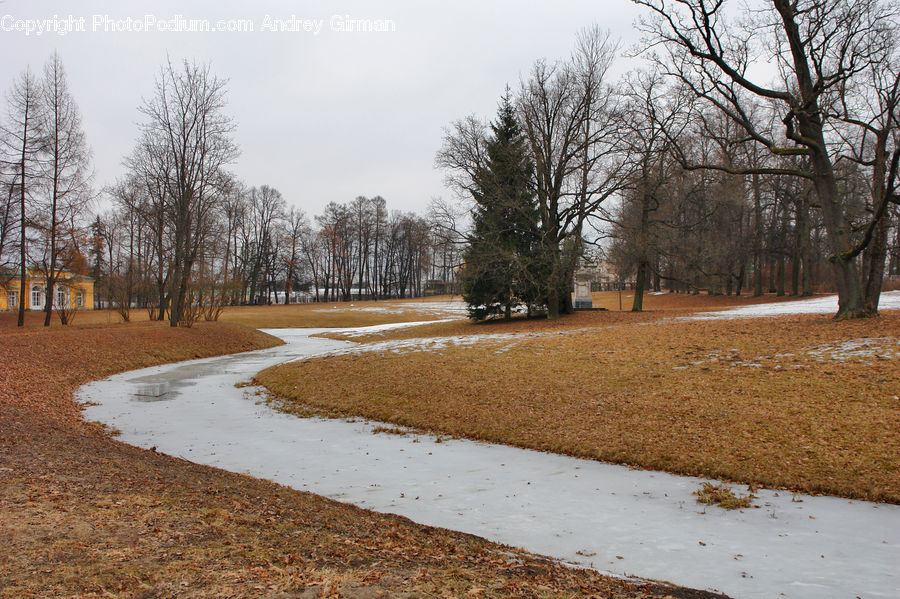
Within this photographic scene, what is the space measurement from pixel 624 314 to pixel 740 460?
20.8 m

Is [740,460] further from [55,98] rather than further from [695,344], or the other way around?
[55,98]

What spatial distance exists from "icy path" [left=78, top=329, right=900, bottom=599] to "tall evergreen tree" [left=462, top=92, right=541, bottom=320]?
16756 millimetres

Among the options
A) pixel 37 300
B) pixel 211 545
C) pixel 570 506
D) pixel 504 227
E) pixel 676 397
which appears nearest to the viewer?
pixel 211 545

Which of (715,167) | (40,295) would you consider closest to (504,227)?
(715,167)

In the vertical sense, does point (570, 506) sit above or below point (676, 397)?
below

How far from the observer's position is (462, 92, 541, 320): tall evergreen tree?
87.1 ft

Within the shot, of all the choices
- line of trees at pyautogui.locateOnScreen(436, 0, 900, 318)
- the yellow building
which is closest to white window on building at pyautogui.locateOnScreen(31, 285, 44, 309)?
the yellow building

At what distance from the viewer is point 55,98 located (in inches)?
1034

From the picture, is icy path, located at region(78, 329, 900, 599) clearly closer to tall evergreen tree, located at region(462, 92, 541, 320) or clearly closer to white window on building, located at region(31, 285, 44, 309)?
tall evergreen tree, located at region(462, 92, 541, 320)

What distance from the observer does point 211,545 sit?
4066 mm

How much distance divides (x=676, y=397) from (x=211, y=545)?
352 inches

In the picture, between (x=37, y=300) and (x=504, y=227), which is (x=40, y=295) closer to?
(x=37, y=300)

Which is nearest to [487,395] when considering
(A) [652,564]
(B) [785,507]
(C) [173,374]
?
(B) [785,507]

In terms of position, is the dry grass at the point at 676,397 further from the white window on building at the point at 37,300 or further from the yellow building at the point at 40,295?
the white window on building at the point at 37,300
